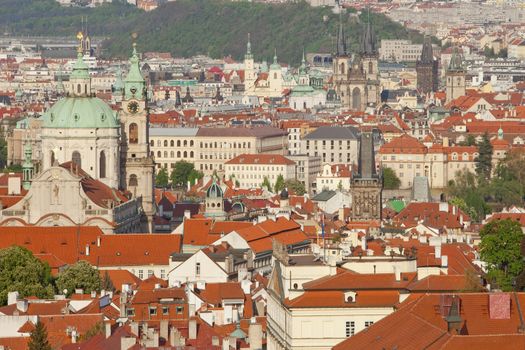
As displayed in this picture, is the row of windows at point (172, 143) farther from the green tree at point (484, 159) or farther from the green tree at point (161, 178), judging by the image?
the green tree at point (484, 159)

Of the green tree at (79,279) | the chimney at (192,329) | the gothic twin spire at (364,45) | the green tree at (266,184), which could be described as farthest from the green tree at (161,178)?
the chimney at (192,329)

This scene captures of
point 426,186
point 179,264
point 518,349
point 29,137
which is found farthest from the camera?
point 29,137

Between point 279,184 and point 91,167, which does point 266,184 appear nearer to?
point 279,184

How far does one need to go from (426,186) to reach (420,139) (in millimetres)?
34015

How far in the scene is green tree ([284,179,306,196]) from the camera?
118 metres

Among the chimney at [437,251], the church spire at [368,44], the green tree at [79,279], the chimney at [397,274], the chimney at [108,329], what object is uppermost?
the chimney at [397,274]

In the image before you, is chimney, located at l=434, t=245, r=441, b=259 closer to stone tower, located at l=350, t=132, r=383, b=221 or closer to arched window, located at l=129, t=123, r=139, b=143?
stone tower, located at l=350, t=132, r=383, b=221

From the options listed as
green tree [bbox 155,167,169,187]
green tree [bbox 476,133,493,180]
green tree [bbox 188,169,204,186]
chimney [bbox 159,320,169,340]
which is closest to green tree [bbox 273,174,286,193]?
green tree [bbox 188,169,204,186]

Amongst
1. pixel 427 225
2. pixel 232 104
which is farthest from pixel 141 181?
pixel 232 104

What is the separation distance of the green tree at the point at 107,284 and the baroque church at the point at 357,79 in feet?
397

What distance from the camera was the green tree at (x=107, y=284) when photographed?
60622 mm

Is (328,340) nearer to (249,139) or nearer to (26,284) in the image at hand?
(26,284)

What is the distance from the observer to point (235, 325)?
4919 centimetres

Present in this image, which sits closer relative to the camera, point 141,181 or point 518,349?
point 518,349
